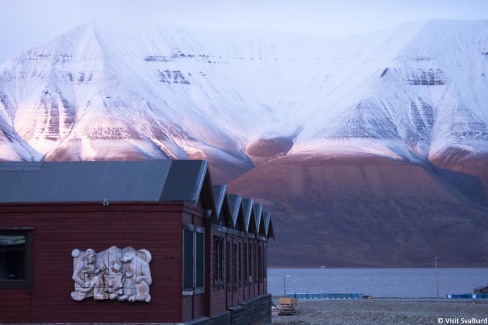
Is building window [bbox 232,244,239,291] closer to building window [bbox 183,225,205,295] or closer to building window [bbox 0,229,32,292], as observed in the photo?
building window [bbox 183,225,205,295]

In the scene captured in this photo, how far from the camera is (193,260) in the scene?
32219 mm

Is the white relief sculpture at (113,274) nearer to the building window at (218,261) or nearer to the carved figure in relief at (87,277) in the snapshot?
the carved figure in relief at (87,277)

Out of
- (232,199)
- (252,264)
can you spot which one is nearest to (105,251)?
(232,199)

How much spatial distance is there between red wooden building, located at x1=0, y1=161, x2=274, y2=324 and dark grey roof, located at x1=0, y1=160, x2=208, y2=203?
3 cm

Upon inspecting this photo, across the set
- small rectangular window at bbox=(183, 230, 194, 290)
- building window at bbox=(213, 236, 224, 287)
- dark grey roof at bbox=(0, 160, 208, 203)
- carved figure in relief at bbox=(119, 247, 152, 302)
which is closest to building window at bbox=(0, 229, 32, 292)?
dark grey roof at bbox=(0, 160, 208, 203)

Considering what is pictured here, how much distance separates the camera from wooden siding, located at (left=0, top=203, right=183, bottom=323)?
99.4 ft

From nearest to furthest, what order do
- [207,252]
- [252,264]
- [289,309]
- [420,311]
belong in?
[207,252] → [252,264] → [289,309] → [420,311]

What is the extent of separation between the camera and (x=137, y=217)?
30562mm

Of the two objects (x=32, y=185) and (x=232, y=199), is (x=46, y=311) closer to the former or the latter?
(x=32, y=185)

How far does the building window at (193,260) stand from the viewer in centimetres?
3119

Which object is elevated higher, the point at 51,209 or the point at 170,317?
the point at 51,209

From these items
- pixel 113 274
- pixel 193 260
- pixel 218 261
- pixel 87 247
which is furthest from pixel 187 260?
pixel 218 261

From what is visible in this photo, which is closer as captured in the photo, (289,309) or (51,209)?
(51,209)

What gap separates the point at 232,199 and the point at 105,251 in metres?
11.7
